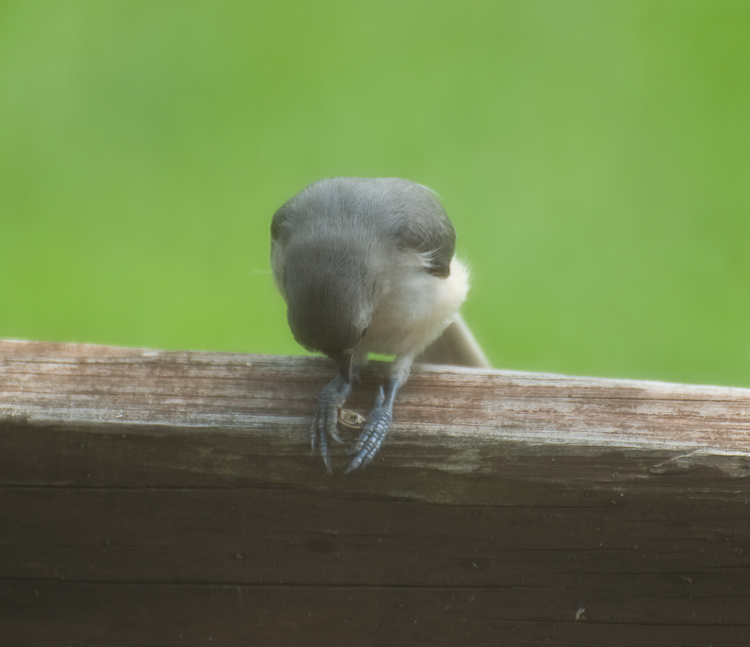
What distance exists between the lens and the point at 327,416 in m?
1.76

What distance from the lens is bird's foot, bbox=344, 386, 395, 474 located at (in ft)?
5.25

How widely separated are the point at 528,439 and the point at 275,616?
25.1 inches

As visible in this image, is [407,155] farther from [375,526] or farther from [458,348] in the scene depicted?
[375,526]

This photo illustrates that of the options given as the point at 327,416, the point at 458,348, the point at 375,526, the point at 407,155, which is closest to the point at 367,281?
the point at 327,416

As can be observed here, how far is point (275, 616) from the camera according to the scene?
1692mm

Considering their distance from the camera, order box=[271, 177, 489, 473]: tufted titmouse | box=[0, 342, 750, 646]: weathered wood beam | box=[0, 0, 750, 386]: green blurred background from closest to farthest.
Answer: box=[0, 342, 750, 646]: weathered wood beam
box=[271, 177, 489, 473]: tufted titmouse
box=[0, 0, 750, 386]: green blurred background

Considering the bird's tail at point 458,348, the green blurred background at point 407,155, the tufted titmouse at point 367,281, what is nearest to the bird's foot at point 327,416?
the tufted titmouse at point 367,281

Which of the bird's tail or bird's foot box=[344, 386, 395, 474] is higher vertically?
bird's foot box=[344, 386, 395, 474]

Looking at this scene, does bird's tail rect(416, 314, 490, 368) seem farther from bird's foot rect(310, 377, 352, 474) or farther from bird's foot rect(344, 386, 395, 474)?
bird's foot rect(344, 386, 395, 474)

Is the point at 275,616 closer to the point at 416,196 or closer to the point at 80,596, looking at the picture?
the point at 80,596

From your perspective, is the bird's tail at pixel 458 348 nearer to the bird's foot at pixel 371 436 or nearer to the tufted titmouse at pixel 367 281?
the tufted titmouse at pixel 367 281

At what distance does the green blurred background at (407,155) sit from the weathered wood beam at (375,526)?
2370 mm

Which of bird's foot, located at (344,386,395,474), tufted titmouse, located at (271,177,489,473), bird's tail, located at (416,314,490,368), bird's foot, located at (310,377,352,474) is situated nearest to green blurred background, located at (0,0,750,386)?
bird's tail, located at (416,314,490,368)

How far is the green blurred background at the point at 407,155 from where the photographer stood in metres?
4.13
